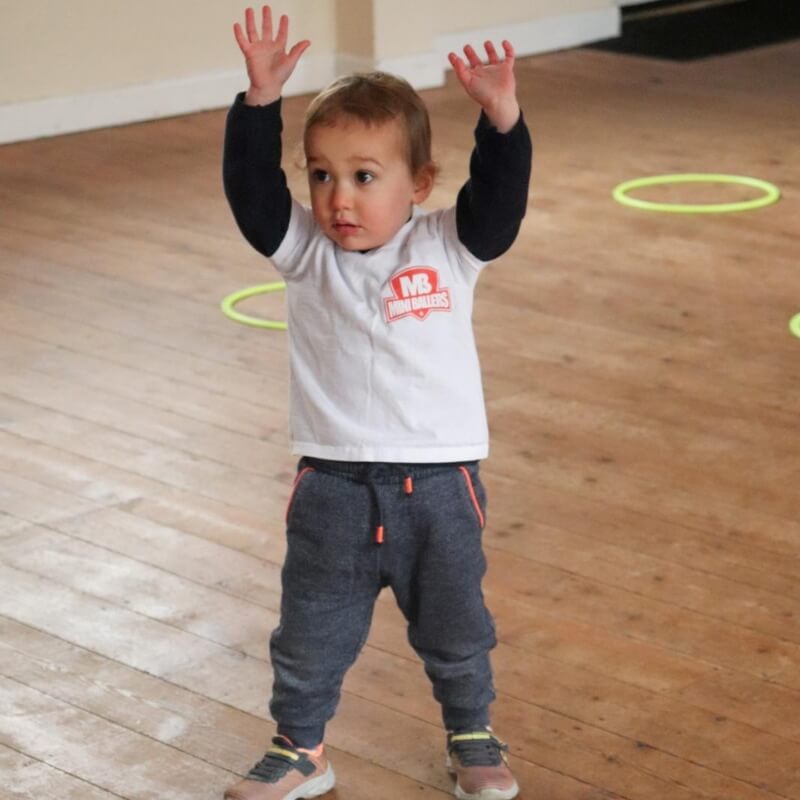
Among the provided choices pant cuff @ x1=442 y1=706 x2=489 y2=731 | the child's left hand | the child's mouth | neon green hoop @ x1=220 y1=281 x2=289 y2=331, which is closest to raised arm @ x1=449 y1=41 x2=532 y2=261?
the child's left hand

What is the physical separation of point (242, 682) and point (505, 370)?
163 cm

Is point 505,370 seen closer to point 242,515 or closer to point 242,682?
point 242,515

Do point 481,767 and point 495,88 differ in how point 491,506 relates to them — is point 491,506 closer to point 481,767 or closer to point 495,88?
point 481,767

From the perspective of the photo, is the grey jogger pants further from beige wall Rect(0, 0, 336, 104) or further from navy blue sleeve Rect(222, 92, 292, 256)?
beige wall Rect(0, 0, 336, 104)

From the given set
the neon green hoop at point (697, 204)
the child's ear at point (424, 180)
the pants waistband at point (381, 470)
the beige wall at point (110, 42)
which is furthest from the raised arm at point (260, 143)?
the beige wall at point (110, 42)

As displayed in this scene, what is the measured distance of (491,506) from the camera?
3209mm

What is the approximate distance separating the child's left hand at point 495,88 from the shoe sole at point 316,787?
90cm

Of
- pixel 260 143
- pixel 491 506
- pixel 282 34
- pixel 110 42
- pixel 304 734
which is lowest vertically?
pixel 491 506

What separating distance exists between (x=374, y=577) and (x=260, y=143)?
56cm

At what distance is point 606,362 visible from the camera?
13.3 ft

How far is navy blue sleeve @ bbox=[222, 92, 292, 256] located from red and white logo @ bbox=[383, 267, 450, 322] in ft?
0.54

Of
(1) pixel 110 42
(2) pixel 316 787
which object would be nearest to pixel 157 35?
(1) pixel 110 42

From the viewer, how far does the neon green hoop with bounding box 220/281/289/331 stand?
4.35 m

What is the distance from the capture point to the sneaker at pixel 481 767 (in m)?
2.19
